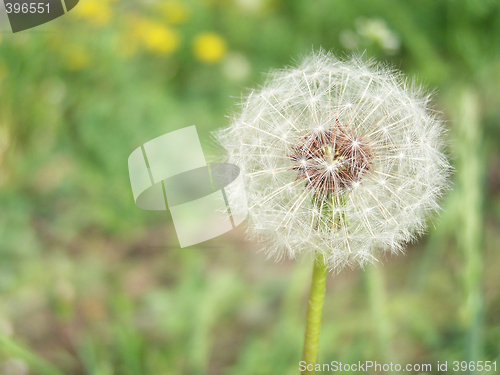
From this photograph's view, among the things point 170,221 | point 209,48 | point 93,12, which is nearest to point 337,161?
point 170,221

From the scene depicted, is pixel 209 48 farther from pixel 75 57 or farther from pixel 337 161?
pixel 337 161

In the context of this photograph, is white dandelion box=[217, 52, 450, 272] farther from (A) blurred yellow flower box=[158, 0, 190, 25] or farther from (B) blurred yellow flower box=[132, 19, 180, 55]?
(A) blurred yellow flower box=[158, 0, 190, 25]

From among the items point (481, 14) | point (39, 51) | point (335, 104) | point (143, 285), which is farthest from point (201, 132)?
point (481, 14)

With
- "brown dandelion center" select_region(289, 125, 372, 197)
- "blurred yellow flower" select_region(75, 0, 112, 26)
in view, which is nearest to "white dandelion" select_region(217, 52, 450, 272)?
"brown dandelion center" select_region(289, 125, 372, 197)

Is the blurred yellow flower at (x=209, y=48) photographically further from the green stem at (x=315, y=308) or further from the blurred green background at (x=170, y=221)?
the green stem at (x=315, y=308)

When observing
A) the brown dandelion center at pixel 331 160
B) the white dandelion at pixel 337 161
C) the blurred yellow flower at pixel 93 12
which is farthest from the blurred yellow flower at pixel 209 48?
the brown dandelion center at pixel 331 160

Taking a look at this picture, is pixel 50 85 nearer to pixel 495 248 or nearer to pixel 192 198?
pixel 192 198

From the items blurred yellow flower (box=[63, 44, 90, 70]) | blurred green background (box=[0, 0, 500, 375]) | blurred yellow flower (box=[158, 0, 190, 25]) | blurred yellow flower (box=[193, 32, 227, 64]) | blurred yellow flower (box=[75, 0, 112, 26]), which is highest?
blurred yellow flower (box=[75, 0, 112, 26])
